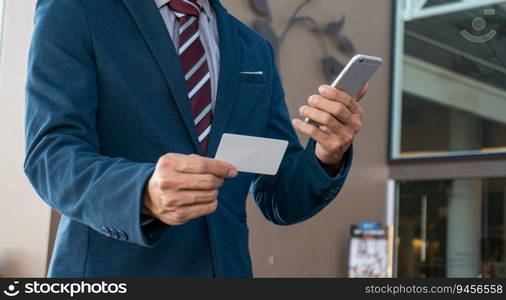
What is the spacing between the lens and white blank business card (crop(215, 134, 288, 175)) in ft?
3.67

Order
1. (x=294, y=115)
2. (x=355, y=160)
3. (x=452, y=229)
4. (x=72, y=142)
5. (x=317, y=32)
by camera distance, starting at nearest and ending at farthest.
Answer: (x=72, y=142) → (x=294, y=115) → (x=317, y=32) → (x=452, y=229) → (x=355, y=160)

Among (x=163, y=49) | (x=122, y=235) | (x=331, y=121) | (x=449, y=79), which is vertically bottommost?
(x=122, y=235)

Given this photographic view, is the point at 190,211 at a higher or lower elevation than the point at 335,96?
lower

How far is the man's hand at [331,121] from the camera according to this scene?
126 cm

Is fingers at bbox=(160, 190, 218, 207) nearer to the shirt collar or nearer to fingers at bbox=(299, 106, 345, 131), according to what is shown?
fingers at bbox=(299, 106, 345, 131)

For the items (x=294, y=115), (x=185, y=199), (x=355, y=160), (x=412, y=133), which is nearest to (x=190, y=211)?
(x=185, y=199)

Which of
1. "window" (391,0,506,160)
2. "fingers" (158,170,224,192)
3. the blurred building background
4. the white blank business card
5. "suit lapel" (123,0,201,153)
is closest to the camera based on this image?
"fingers" (158,170,224,192)

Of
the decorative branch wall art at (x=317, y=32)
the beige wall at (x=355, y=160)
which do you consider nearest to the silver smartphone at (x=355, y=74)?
the beige wall at (x=355, y=160)

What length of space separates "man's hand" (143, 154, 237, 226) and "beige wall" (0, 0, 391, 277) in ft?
13.8

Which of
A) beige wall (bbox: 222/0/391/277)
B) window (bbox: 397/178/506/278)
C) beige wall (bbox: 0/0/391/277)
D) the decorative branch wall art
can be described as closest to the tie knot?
beige wall (bbox: 0/0/391/277)

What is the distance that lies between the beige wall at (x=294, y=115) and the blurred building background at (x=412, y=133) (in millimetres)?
16

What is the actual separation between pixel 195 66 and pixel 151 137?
7.3 inches

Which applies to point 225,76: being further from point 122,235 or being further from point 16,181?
point 16,181

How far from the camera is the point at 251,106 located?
54.5 inches
